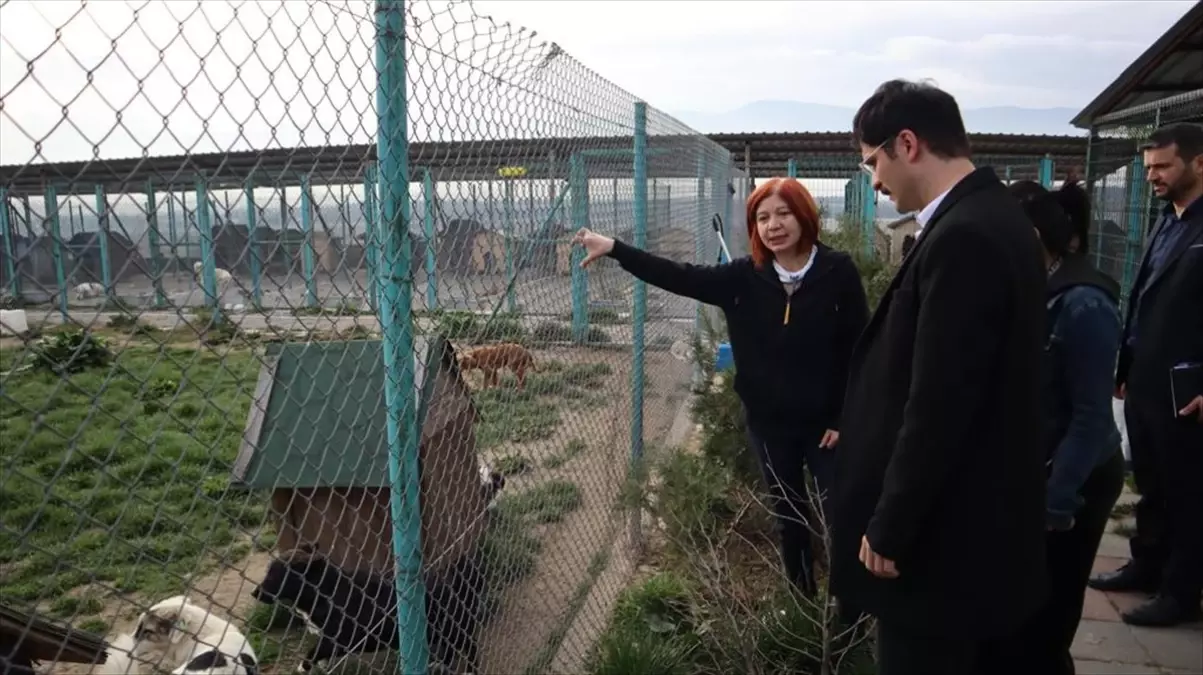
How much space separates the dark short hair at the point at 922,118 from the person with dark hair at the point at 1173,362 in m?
2.01

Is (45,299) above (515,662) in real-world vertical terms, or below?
above

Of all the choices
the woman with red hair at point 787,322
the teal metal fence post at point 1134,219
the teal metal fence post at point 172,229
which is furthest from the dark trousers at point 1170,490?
the teal metal fence post at point 172,229

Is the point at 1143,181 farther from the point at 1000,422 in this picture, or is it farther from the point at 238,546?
the point at 238,546

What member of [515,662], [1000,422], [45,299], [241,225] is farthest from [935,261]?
[515,662]

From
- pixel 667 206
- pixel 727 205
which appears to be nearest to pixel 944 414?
pixel 667 206

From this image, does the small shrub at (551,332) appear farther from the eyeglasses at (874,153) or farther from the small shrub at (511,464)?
the eyeglasses at (874,153)

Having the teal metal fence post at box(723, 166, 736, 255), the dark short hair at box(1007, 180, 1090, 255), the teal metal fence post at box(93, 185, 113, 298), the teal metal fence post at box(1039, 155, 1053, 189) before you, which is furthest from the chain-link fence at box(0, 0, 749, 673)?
the teal metal fence post at box(1039, 155, 1053, 189)

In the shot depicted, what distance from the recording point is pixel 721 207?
341 inches

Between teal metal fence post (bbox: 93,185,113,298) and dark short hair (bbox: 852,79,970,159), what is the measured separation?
152cm

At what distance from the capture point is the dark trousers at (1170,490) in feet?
11.2

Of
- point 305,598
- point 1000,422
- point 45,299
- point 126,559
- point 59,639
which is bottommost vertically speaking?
point 126,559

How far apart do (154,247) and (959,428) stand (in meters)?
1.52

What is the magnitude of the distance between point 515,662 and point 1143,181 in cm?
559

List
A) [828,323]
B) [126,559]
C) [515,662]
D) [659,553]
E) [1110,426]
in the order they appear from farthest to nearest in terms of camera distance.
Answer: [126,559] → [659,553] → [828,323] → [515,662] → [1110,426]
